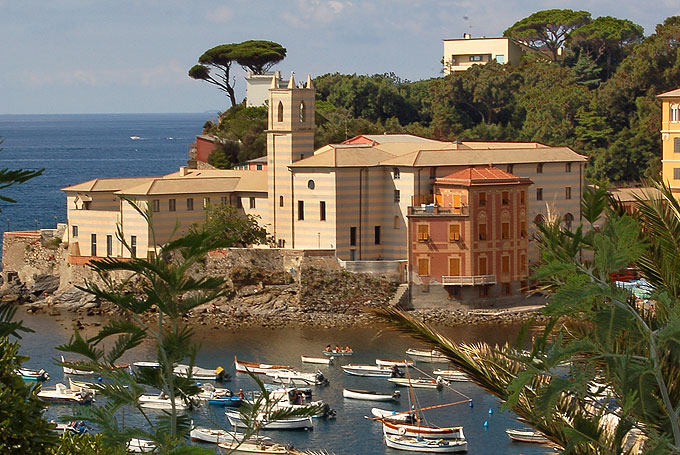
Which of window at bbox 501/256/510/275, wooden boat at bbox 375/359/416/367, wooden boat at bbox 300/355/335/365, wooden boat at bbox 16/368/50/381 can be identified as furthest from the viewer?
window at bbox 501/256/510/275

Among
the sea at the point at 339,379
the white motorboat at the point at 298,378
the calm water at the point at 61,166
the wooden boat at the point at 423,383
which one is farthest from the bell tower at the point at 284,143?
the calm water at the point at 61,166

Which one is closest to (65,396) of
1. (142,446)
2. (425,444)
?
(425,444)

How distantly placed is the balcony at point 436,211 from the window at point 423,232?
412mm

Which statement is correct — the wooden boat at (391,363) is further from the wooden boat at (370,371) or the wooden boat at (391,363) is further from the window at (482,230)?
the window at (482,230)

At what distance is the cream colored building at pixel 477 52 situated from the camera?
3410 inches

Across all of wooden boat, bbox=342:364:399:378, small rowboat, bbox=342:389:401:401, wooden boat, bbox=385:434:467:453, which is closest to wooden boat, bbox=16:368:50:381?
wooden boat, bbox=342:364:399:378

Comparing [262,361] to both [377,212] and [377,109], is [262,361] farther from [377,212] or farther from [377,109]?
[377,109]

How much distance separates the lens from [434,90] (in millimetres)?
78438

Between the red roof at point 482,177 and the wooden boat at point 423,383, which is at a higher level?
the red roof at point 482,177

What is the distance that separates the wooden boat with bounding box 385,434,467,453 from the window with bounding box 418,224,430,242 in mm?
14816

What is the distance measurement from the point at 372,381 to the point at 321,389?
5.23 ft

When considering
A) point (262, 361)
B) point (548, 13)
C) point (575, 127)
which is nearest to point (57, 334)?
point (262, 361)

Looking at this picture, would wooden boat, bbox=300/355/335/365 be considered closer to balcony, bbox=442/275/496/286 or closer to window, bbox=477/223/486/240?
balcony, bbox=442/275/496/286

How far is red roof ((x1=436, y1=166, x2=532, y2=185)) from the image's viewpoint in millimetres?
46625
